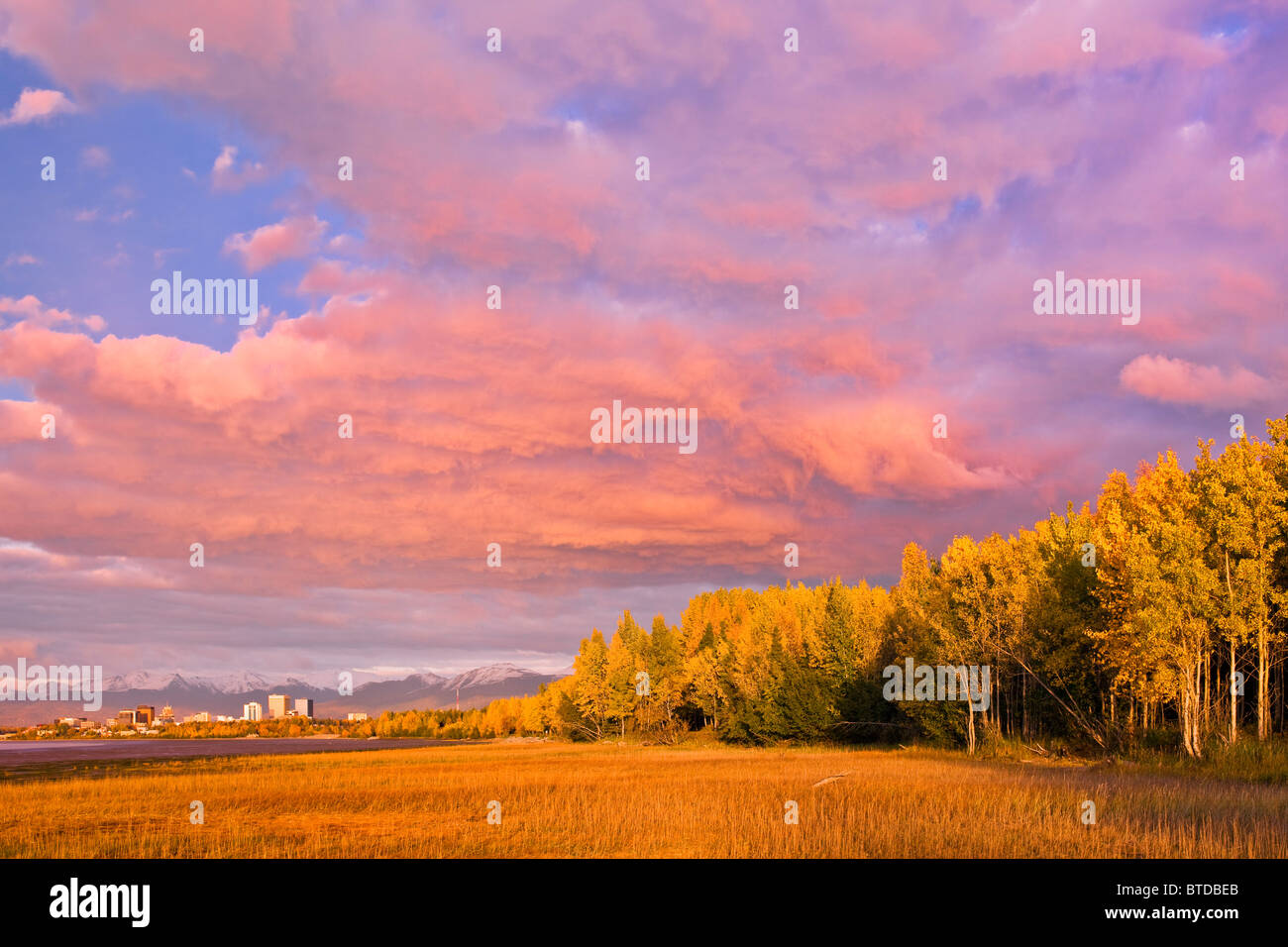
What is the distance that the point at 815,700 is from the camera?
87.6m

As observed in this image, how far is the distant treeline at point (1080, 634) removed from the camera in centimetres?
4494

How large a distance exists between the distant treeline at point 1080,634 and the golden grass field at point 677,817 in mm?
8051

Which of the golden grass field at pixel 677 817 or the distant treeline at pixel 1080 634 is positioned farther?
the distant treeline at pixel 1080 634

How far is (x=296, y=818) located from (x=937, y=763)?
39.4m

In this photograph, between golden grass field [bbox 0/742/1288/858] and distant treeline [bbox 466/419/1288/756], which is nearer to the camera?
golden grass field [bbox 0/742/1288/858]

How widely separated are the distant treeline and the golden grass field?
26.4 ft

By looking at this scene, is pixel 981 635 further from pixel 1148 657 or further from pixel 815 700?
pixel 815 700

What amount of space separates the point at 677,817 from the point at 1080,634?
43186mm

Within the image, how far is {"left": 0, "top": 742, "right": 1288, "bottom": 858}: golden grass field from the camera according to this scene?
74.2 ft

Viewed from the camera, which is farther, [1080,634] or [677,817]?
[1080,634]

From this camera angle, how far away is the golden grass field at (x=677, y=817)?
22.6m

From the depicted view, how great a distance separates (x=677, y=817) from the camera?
2842cm

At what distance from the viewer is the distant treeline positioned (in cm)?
4494
